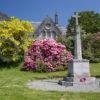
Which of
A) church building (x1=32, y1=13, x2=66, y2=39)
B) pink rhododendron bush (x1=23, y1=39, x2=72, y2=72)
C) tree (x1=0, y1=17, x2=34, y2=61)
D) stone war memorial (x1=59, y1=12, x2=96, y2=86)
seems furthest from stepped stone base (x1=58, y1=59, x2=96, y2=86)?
church building (x1=32, y1=13, x2=66, y2=39)

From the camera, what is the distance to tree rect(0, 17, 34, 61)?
39125 mm

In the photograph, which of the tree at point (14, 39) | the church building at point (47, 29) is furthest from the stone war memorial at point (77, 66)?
the church building at point (47, 29)

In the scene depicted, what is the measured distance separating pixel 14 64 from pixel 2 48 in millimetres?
2046

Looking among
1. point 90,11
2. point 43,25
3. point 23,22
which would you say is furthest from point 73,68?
point 90,11

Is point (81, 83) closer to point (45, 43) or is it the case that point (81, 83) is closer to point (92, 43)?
point (45, 43)

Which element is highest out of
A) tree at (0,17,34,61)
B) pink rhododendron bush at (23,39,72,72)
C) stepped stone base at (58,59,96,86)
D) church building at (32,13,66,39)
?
church building at (32,13,66,39)

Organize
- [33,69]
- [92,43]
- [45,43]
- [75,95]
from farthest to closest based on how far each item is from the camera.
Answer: [92,43] < [45,43] < [33,69] < [75,95]

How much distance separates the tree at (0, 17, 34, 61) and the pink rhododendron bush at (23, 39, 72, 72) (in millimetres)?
1341

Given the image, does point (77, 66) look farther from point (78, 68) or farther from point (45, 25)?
point (45, 25)

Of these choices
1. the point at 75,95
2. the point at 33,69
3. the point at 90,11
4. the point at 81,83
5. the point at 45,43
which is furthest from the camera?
the point at 90,11

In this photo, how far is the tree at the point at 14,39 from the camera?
128 ft

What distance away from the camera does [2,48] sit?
3925 centimetres

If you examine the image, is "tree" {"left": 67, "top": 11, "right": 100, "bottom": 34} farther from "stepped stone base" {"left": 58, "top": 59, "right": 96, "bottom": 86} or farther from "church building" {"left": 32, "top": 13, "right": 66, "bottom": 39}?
"stepped stone base" {"left": 58, "top": 59, "right": 96, "bottom": 86}

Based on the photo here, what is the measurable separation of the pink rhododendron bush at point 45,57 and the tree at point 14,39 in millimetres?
1341
